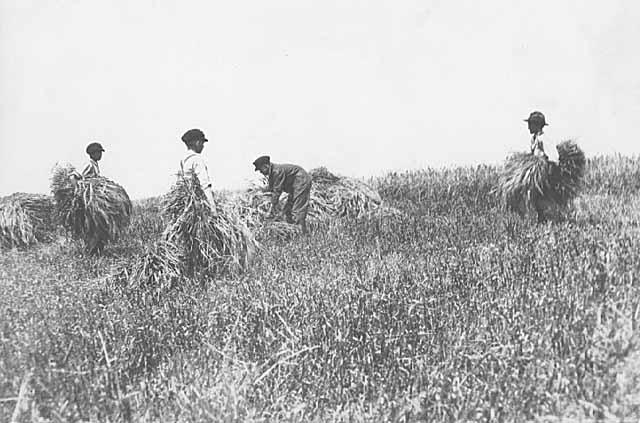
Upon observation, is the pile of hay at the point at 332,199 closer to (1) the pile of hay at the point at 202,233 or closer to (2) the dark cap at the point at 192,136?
(1) the pile of hay at the point at 202,233

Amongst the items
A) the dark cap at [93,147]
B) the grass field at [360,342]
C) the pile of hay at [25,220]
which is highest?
the dark cap at [93,147]

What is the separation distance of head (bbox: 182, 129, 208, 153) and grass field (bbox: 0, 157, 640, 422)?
1.42 metres

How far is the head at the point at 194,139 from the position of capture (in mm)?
6324

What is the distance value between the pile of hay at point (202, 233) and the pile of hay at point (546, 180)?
3.52 meters

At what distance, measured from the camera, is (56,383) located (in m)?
3.26

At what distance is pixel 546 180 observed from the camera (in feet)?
25.1

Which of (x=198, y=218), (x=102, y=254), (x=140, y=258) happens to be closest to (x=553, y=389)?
(x=198, y=218)

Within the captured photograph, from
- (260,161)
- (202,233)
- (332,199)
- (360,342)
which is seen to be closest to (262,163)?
(260,161)

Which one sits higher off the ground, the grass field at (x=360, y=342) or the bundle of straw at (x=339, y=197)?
the bundle of straw at (x=339, y=197)

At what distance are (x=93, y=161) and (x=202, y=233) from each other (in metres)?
3.23

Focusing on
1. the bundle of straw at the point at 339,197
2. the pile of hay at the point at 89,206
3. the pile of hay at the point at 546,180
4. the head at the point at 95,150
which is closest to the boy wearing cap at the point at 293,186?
the bundle of straw at the point at 339,197

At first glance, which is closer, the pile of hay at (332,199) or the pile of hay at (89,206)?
the pile of hay at (89,206)

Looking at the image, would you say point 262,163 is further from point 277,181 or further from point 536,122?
point 536,122

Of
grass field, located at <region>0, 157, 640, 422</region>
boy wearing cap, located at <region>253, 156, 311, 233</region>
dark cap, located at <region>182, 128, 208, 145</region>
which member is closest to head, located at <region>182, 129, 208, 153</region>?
dark cap, located at <region>182, 128, 208, 145</region>
